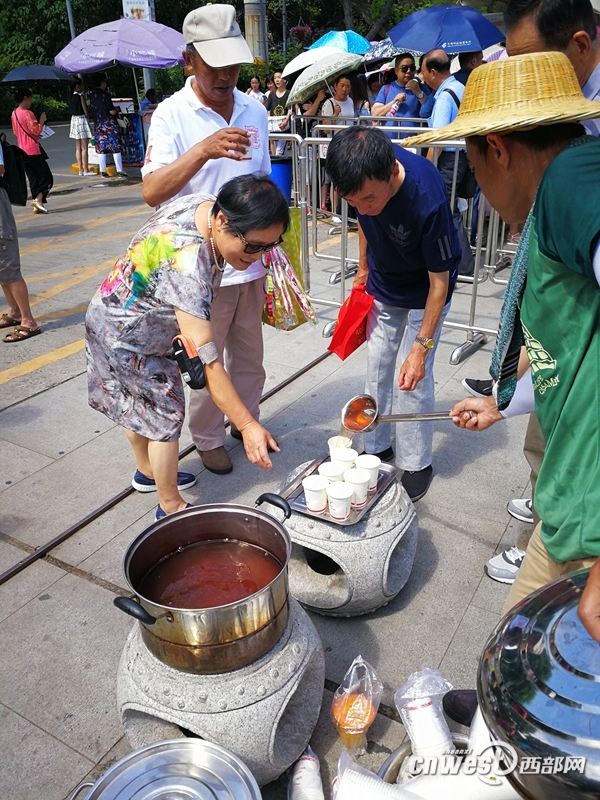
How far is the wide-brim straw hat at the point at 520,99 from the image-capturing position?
145 centimetres

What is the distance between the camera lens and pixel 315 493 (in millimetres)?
2492

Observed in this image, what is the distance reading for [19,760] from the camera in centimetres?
212

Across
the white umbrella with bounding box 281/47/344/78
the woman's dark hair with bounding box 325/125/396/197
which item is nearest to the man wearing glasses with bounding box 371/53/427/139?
the white umbrella with bounding box 281/47/344/78

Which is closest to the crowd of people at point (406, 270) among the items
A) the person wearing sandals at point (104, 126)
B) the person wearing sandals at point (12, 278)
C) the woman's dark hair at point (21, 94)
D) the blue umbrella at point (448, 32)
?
the person wearing sandals at point (12, 278)

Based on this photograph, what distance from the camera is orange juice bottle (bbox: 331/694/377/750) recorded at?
2.06m

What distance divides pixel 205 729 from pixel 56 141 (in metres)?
23.7

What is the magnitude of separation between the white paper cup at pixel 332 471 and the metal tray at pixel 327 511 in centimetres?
13

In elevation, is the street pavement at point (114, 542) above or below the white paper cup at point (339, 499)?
below

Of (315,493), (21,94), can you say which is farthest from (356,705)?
(21,94)

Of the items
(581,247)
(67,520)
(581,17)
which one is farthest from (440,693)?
(581,17)

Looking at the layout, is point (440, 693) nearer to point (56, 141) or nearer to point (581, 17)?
point (581, 17)

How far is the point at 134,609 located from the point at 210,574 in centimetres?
45

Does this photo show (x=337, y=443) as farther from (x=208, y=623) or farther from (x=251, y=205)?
(x=208, y=623)

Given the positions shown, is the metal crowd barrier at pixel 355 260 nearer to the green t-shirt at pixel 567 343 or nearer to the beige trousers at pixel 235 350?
the beige trousers at pixel 235 350
